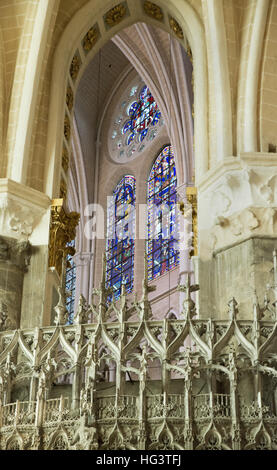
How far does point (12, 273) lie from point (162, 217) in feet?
32.8

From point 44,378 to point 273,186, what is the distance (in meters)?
4.67

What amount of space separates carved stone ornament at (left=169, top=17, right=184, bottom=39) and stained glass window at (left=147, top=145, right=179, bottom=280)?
7073mm

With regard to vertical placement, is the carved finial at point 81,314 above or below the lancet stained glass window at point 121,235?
below

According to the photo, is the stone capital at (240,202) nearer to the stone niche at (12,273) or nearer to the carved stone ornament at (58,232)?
the carved stone ornament at (58,232)

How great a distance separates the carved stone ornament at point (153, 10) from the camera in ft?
57.3

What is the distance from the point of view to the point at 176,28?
Answer: 57.0 feet

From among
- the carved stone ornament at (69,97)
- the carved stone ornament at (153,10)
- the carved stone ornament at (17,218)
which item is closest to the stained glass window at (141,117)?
the carved stone ornament at (153,10)

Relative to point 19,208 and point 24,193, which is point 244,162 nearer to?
point 24,193

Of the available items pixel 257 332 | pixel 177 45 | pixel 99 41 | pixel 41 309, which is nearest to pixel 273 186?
pixel 257 332

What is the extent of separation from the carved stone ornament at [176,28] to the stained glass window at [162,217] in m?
7.07

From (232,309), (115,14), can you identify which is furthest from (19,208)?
(115,14)

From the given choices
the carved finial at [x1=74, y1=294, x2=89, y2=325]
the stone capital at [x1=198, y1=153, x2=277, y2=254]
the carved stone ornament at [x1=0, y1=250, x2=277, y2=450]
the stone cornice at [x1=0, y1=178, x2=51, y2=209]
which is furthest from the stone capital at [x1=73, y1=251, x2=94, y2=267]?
the carved finial at [x1=74, y1=294, x2=89, y2=325]

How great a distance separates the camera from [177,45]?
23688 millimetres

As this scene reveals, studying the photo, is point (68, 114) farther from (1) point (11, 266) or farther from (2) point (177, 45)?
(2) point (177, 45)
